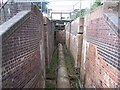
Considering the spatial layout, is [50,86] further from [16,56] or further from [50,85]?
[16,56]

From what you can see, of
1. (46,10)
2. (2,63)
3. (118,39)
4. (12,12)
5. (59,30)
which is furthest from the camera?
(59,30)

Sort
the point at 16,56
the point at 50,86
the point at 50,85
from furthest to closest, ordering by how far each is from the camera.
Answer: the point at 50,85
the point at 50,86
the point at 16,56

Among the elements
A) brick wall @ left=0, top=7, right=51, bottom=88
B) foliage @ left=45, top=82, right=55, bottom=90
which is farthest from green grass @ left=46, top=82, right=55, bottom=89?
brick wall @ left=0, top=7, right=51, bottom=88

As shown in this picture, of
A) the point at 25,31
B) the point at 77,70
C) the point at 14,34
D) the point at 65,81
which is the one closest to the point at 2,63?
the point at 14,34

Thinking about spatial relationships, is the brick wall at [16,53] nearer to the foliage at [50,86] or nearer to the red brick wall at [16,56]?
the red brick wall at [16,56]

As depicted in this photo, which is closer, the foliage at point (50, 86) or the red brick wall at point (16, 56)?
the red brick wall at point (16, 56)

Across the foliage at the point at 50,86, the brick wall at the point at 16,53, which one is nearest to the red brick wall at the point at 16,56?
the brick wall at the point at 16,53

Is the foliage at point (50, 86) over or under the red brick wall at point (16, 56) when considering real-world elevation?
under

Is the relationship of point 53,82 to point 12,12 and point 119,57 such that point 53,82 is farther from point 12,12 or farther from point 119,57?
A: point 119,57

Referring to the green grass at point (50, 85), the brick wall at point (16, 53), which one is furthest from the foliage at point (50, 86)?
the brick wall at point (16, 53)

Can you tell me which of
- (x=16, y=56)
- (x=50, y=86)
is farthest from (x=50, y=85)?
(x=16, y=56)

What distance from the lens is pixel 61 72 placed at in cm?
861

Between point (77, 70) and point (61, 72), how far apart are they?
230 cm

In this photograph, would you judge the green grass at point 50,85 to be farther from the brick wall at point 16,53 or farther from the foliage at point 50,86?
the brick wall at point 16,53
